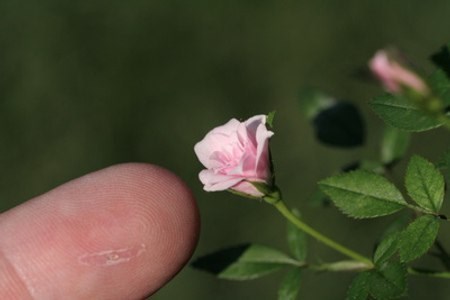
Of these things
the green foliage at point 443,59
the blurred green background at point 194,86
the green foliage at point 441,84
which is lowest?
the blurred green background at point 194,86

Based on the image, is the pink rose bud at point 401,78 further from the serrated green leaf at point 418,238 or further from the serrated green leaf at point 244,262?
the serrated green leaf at point 244,262

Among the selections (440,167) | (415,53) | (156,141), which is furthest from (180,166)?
(440,167)

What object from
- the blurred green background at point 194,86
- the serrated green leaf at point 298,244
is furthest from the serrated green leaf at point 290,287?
the blurred green background at point 194,86

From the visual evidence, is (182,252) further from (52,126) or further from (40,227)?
(52,126)

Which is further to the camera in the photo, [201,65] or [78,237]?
[201,65]

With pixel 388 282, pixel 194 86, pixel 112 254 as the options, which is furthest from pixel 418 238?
pixel 194 86

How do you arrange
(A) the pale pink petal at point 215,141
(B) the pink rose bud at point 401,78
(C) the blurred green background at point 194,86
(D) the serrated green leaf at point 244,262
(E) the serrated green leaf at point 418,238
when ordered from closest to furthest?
(B) the pink rose bud at point 401,78 → (E) the serrated green leaf at point 418,238 → (A) the pale pink petal at point 215,141 → (D) the serrated green leaf at point 244,262 → (C) the blurred green background at point 194,86
